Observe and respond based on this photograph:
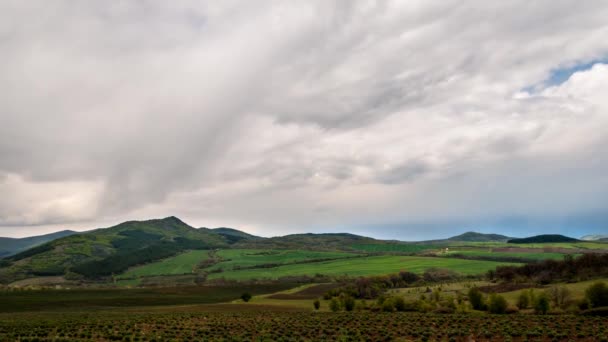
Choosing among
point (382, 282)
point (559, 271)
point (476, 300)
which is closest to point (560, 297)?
point (476, 300)

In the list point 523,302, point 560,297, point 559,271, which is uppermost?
point 559,271

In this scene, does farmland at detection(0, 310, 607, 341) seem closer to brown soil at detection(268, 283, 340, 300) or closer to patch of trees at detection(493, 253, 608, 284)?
brown soil at detection(268, 283, 340, 300)

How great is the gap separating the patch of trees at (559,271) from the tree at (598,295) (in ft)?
152

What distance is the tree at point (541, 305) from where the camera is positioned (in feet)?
250

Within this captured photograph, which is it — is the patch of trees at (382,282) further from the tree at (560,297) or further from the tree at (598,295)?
the tree at (598,295)

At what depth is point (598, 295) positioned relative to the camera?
7538 cm

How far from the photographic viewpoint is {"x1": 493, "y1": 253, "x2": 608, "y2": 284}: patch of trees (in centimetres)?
12100

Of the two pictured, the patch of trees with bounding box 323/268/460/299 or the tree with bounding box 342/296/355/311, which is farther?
the patch of trees with bounding box 323/268/460/299

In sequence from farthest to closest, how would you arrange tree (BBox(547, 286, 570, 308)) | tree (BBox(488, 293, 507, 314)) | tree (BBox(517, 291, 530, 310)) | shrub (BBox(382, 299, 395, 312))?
shrub (BBox(382, 299, 395, 312)) < tree (BBox(517, 291, 530, 310)) < tree (BBox(547, 286, 570, 308)) < tree (BBox(488, 293, 507, 314))

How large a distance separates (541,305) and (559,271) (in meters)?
63.9

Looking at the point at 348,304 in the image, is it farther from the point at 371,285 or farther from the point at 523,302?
the point at 523,302

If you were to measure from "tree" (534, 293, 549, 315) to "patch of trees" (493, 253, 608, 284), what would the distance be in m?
49.1

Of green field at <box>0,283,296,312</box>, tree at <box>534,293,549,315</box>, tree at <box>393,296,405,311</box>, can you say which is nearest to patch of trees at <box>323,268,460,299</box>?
tree at <box>393,296,405,311</box>

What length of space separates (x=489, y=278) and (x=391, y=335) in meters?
104
